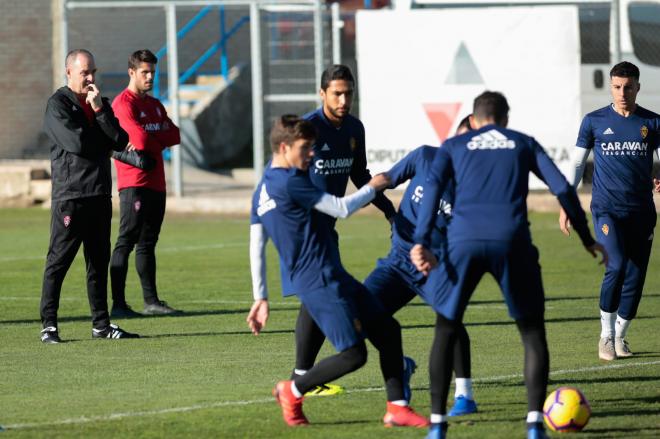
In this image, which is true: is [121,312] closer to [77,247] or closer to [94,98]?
[77,247]

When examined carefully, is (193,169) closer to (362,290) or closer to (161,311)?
(161,311)

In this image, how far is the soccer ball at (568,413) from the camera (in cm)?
785

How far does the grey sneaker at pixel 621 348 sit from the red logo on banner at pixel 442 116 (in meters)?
11.8

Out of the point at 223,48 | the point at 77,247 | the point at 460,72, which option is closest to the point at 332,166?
the point at 77,247

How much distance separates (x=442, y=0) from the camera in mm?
23641

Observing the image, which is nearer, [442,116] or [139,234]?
[139,234]

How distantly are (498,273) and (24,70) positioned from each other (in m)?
23.0

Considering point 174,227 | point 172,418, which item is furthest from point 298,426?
point 174,227

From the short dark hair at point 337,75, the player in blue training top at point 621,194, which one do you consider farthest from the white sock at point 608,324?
the short dark hair at point 337,75

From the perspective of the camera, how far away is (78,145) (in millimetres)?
11273

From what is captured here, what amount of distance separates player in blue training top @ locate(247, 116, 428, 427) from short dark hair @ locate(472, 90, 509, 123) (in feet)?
2.36

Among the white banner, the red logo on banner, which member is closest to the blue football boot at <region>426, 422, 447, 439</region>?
the white banner

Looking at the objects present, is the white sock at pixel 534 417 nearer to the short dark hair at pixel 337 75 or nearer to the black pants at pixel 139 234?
the short dark hair at pixel 337 75

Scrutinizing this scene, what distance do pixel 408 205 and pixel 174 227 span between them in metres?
13.6
